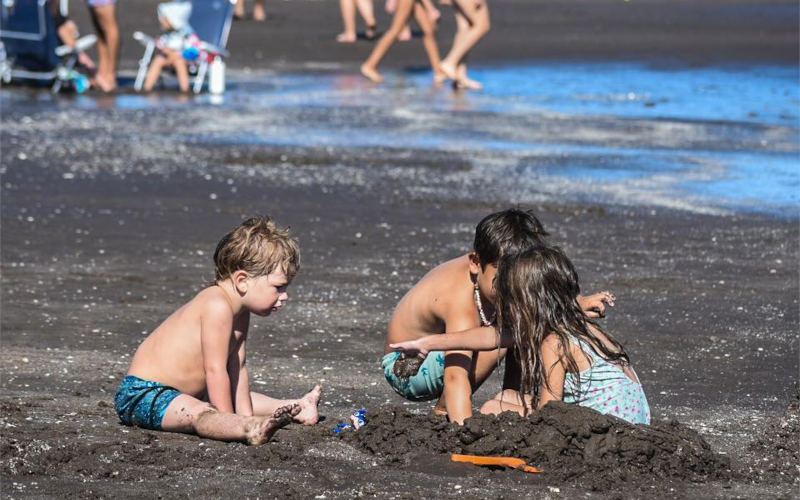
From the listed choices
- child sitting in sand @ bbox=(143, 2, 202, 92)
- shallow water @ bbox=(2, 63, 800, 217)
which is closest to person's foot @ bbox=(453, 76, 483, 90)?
shallow water @ bbox=(2, 63, 800, 217)

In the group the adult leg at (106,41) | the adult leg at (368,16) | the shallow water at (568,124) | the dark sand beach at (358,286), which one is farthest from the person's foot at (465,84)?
the adult leg at (368,16)

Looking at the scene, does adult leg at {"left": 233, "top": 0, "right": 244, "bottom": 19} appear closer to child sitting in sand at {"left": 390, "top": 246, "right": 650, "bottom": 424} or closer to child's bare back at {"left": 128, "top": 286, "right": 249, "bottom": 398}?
child's bare back at {"left": 128, "top": 286, "right": 249, "bottom": 398}

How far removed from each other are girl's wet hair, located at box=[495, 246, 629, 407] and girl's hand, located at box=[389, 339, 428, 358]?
315mm

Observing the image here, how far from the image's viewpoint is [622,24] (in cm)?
2809

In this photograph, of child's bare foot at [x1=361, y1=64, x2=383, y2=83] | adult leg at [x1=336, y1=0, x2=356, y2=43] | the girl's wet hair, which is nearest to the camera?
the girl's wet hair

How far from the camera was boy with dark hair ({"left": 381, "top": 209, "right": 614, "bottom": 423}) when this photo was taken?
539 centimetres

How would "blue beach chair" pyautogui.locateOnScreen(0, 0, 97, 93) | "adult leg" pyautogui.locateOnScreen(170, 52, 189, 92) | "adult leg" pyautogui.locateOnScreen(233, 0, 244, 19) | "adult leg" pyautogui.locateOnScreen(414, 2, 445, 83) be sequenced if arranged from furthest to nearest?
1. "adult leg" pyautogui.locateOnScreen(233, 0, 244, 19)
2. "adult leg" pyautogui.locateOnScreen(414, 2, 445, 83)
3. "adult leg" pyautogui.locateOnScreen(170, 52, 189, 92)
4. "blue beach chair" pyautogui.locateOnScreen(0, 0, 97, 93)

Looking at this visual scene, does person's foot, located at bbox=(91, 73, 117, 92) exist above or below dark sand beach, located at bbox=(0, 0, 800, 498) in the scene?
below

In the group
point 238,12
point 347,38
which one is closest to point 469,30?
point 347,38

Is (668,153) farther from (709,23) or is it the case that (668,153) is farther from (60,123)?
(709,23)

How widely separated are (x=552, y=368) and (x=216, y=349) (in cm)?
124

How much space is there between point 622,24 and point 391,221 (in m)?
19.1

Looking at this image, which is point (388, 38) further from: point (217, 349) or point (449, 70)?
point (217, 349)

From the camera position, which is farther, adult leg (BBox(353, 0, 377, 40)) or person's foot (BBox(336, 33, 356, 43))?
adult leg (BBox(353, 0, 377, 40))
